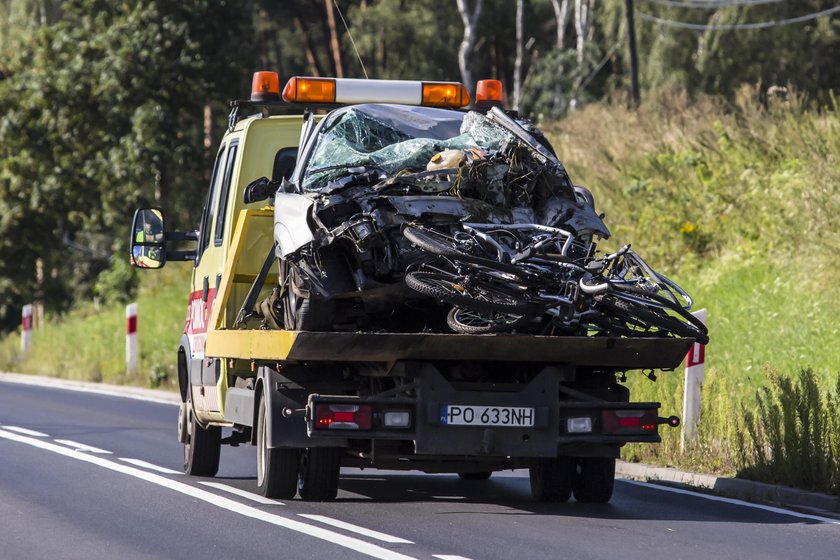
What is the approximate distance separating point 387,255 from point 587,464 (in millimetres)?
2320

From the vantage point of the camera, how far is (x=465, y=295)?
346 inches

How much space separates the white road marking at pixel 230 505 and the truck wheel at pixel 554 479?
6.58 ft

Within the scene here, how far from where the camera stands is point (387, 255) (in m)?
9.20

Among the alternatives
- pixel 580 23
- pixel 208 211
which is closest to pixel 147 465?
pixel 208 211

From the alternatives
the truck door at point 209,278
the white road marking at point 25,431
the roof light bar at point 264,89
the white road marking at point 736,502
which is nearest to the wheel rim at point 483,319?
the white road marking at point 736,502

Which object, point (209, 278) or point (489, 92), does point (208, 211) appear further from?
point (489, 92)

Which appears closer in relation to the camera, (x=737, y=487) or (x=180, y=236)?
(x=737, y=487)

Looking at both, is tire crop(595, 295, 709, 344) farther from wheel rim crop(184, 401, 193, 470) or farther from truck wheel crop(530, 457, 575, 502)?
wheel rim crop(184, 401, 193, 470)

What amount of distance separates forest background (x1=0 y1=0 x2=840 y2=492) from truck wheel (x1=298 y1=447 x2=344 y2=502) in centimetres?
320

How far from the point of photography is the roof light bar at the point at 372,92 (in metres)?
11.4

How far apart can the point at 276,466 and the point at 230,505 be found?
0.37m

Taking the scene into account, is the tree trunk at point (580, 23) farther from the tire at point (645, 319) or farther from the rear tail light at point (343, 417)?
the rear tail light at point (343, 417)

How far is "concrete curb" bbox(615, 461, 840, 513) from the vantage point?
10477 mm

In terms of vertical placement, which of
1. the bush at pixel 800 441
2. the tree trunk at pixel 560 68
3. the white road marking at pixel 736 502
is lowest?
the white road marking at pixel 736 502
